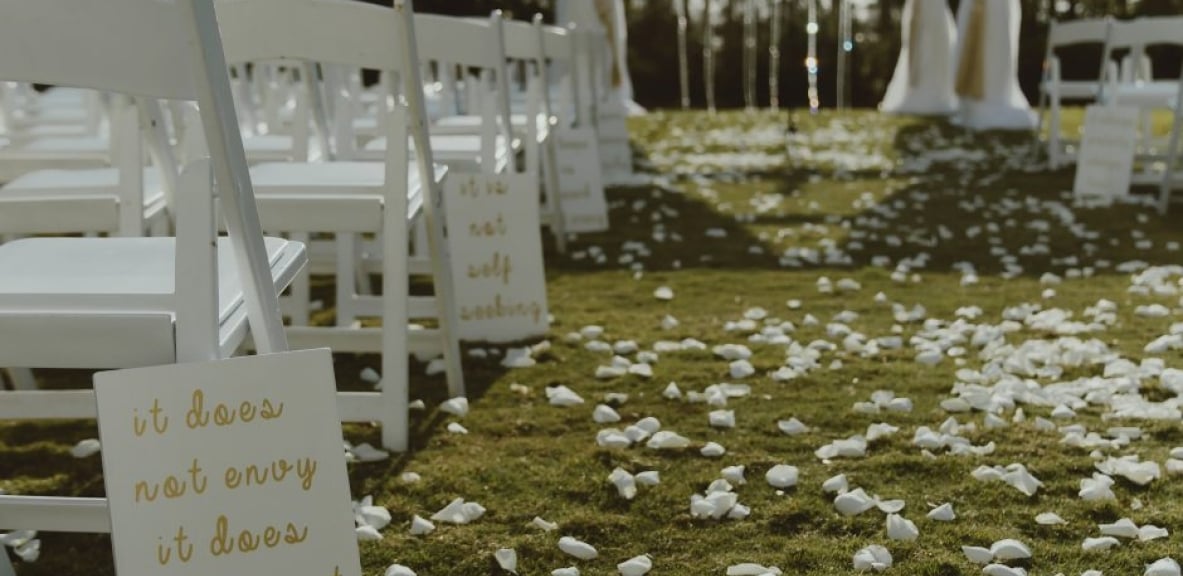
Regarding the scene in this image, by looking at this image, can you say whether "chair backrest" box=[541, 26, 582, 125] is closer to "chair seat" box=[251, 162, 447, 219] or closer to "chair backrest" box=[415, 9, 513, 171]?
"chair backrest" box=[415, 9, 513, 171]

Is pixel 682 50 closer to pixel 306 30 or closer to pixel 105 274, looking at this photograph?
pixel 306 30

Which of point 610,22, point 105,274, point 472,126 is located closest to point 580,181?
point 472,126

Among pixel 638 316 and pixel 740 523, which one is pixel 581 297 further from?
pixel 740 523

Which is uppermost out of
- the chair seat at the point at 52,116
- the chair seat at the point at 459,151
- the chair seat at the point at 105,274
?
the chair seat at the point at 52,116

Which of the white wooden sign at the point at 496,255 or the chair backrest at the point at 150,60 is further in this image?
the white wooden sign at the point at 496,255

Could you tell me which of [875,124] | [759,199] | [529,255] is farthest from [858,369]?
[875,124]

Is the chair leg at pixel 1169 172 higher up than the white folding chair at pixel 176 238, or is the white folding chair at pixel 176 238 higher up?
the white folding chair at pixel 176 238

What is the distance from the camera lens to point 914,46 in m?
11.7

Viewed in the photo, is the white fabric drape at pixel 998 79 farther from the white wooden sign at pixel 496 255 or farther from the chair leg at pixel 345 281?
the chair leg at pixel 345 281

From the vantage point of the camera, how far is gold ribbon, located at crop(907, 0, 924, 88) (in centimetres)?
1149

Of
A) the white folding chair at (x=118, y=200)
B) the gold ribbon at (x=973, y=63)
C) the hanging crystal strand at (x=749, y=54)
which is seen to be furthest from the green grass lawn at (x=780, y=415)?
the hanging crystal strand at (x=749, y=54)

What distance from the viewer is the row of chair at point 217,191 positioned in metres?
1.38

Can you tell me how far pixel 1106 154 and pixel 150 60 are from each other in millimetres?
5598

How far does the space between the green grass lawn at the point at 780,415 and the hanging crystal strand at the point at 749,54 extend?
10088 millimetres
